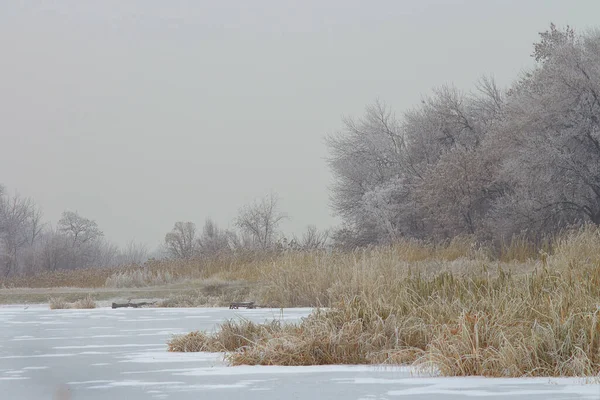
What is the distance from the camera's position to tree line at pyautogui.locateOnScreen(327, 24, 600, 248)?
25.1 meters

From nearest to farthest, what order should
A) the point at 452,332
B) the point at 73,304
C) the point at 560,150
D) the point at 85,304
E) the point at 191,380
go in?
the point at 191,380 < the point at 452,332 < the point at 85,304 < the point at 73,304 < the point at 560,150

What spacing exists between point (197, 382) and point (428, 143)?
31.6m

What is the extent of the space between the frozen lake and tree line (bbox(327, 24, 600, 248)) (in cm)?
1817

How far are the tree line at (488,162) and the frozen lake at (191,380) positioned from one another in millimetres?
18172

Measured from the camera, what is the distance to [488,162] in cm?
2967

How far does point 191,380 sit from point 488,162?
2495 cm

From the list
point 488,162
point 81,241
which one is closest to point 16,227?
point 81,241

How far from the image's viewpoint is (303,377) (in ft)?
20.1

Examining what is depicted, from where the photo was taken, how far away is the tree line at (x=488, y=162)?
987 inches

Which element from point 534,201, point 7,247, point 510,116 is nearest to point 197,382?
point 534,201

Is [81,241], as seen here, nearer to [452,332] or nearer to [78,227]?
[78,227]

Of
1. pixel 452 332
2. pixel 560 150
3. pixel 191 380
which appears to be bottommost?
pixel 191 380

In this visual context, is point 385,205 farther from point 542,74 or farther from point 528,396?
point 528,396

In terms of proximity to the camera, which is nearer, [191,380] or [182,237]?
[191,380]
